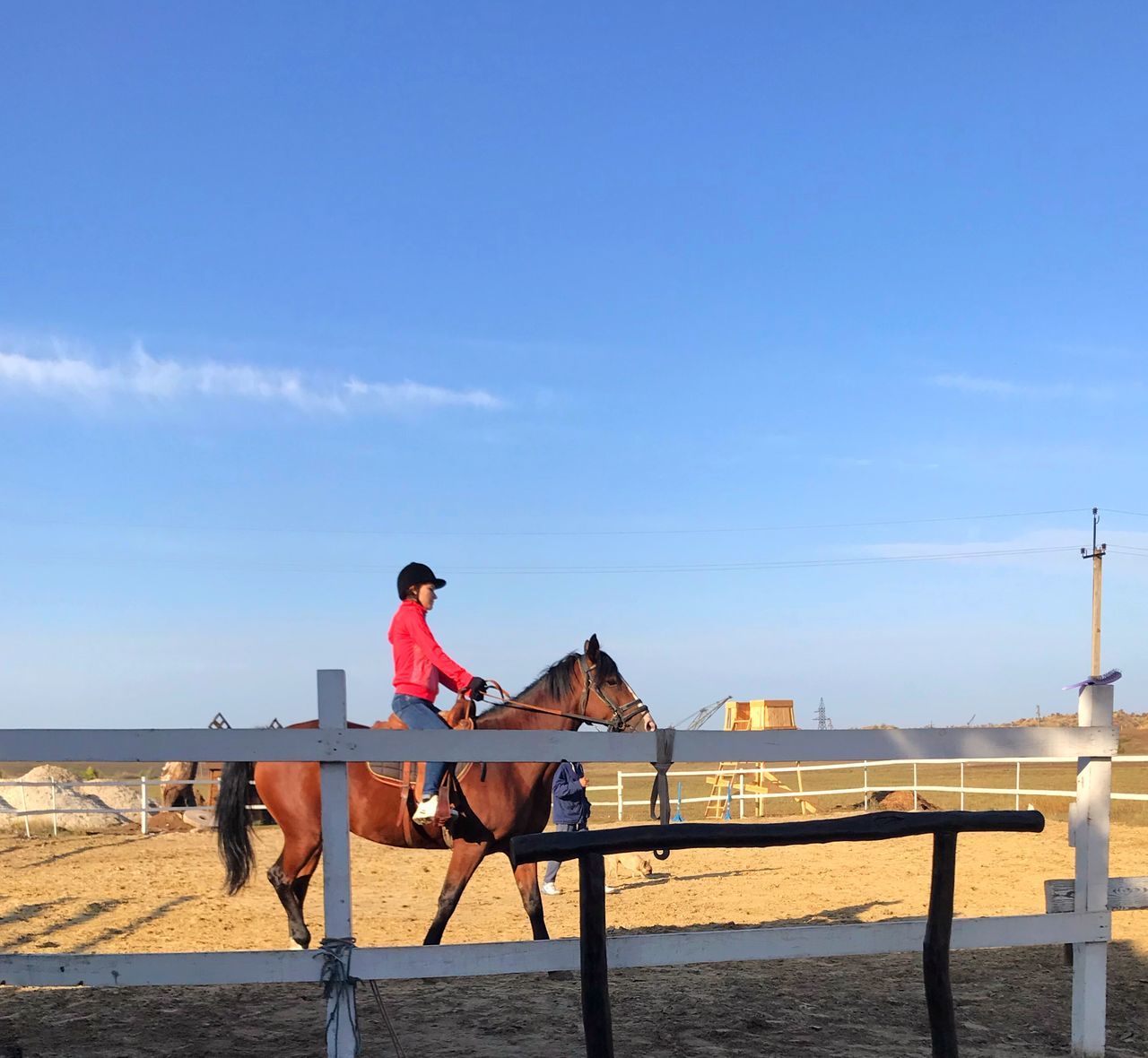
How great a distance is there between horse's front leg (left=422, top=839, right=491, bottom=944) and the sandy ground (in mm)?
678

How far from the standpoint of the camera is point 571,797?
10.9 meters

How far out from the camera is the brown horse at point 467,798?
705 centimetres

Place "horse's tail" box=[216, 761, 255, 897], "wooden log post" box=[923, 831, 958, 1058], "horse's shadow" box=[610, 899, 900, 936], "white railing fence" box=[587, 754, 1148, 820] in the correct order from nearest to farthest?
1. "wooden log post" box=[923, 831, 958, 1058]
2. "horse's tail" box=[216, 761, 255, 897]
3. "horse's shadow" box=[610, 899, 900, 936]
4. "white railing fence" box=[587, 754, 1148, 820]

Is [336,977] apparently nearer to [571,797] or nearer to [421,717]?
[421,717]

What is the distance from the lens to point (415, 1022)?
5082mm

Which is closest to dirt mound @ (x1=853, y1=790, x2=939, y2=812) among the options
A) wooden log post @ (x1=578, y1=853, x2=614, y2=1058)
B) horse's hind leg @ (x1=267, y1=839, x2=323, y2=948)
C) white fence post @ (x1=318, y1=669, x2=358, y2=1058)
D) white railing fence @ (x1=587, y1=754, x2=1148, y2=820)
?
white railing fence @ (x1=587, y1=754, x2=1148, y2=820)

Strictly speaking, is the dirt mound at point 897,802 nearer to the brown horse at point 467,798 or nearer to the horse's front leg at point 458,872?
the brown horse at point 467,798

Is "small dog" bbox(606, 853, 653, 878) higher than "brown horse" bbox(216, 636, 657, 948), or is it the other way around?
"brown horse" bbox(216, 636, 657, 948)

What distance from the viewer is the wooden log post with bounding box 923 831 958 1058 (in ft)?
11.5

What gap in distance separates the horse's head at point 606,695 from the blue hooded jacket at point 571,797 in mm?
3164

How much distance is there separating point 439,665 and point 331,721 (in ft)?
8.89

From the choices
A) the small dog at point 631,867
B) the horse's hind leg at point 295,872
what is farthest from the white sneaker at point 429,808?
the small dog at point 631,867

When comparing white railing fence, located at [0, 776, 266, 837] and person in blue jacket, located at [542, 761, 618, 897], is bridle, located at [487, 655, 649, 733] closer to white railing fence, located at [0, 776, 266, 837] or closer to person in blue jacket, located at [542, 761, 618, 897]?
person in blue jacket, located at [542, 761, 618, 897]

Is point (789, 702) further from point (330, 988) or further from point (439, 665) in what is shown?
point (330, 988)
